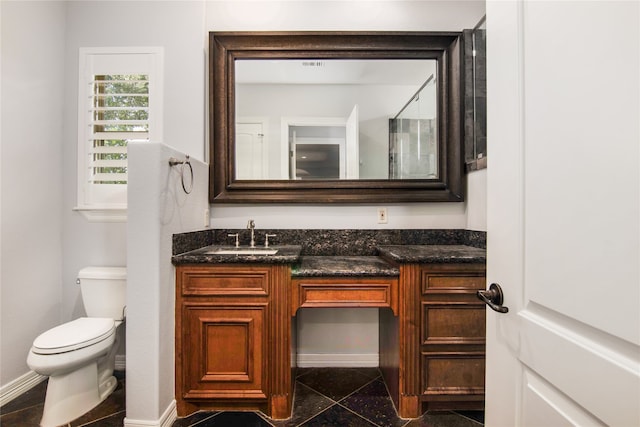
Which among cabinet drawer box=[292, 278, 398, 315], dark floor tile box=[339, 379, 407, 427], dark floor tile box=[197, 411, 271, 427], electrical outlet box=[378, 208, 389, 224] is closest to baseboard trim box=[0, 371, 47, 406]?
dark floor tile box=[197, 411, 271, 427]

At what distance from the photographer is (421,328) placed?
160 centimetres

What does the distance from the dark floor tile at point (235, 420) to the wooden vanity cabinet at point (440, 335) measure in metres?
0.79

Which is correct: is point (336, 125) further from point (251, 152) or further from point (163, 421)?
point (163, 421)

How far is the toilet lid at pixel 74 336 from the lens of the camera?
4.91ft

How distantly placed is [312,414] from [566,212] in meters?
1.64

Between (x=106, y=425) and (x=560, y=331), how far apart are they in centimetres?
210

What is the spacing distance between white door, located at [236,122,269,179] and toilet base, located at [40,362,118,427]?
Answer: 150cm

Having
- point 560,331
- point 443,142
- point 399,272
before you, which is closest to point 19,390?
point 399,272

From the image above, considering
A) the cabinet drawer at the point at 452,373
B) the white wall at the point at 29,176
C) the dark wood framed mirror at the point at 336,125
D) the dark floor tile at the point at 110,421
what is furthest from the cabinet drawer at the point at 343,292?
the white wall at the point at 29,176

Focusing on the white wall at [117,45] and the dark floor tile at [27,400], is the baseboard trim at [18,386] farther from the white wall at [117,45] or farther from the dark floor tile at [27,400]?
the white wall at [117,45]

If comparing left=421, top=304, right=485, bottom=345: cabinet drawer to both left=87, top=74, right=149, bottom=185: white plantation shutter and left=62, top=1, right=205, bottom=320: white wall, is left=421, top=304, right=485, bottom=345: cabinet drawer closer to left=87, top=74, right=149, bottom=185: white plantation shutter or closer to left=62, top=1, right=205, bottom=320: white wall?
left=62, top=1, right=205, bottom=320: white wall

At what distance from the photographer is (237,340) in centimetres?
160

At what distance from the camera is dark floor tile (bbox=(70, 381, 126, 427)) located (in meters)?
1.58

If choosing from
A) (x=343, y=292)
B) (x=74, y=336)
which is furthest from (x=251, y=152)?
(x=74, y=336)
